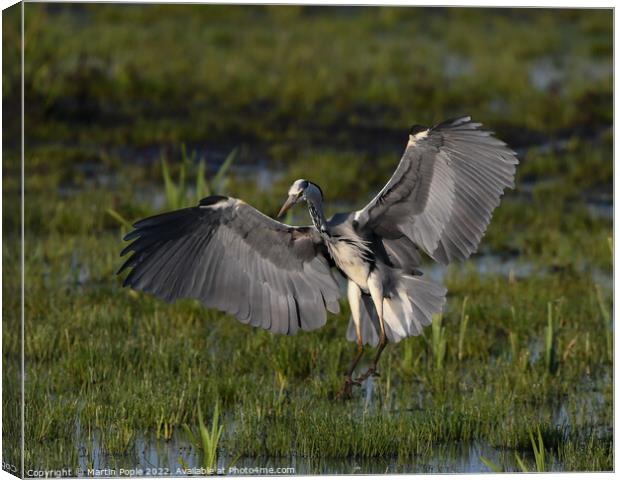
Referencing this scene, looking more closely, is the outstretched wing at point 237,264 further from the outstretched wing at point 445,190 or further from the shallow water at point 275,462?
the shallow water at point 275,462

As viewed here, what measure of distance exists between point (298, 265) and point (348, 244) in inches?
11.3

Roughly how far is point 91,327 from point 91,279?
3.11ft

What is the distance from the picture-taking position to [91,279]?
845 centimetres

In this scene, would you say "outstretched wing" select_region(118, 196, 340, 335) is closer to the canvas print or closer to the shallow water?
the canvas print

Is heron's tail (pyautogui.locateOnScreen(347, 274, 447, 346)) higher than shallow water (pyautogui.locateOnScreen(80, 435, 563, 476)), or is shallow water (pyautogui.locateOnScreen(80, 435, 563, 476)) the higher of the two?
heron's tail (pyautogui.locateOnScreen(347, 274, 447, 346))

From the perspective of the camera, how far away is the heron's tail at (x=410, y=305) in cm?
612

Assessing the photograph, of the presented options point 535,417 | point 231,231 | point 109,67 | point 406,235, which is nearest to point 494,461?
point 535,417

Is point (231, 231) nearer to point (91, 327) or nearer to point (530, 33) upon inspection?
point (91, 327)

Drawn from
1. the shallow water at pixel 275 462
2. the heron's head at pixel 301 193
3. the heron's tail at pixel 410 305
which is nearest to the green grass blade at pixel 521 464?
the shallow water at pixel 275 462

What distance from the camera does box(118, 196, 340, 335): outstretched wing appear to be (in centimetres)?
591

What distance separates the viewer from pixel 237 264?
20.0ft

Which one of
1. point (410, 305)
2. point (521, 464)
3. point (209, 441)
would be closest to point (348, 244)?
point (410, 305)

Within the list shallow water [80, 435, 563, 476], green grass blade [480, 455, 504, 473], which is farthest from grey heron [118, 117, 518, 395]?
green grass blade [480, 455, 504, 473]

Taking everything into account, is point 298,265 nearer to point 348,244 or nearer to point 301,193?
point 348,244
